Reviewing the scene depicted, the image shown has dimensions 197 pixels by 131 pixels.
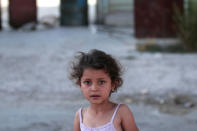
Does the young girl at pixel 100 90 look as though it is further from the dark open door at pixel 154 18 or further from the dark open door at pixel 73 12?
the dark open door at pixel 73 12

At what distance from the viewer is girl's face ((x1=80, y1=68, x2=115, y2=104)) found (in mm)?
2506

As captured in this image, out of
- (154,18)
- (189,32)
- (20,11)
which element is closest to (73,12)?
(20,11)

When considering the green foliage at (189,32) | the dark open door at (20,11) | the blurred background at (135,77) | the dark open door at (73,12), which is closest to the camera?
the blurred background at (135,77)

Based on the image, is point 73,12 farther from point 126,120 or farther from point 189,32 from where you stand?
point 126,120

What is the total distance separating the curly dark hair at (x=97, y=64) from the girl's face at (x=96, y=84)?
3cm

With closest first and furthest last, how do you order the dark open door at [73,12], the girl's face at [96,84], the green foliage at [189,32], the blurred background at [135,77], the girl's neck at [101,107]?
1. the girl's face at [96,84]
2. the girl's neck at [101,107]
3. the blurred background at [135,77]
4. the green foliage at [189,32]
5. the dark open door at [73,12]

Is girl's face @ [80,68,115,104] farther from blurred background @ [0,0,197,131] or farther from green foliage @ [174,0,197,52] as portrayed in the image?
green foliage @ [174,0,197,52]

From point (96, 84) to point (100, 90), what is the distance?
4 cm

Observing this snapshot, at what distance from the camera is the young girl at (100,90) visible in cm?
251

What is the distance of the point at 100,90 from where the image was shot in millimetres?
2508

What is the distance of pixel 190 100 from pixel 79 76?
271 cm

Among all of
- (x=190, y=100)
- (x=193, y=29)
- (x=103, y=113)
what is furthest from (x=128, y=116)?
(x=193, y=29)

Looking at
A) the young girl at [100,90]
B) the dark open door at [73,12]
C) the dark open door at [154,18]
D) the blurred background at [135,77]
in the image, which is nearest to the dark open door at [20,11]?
the dark open door at [73,12]

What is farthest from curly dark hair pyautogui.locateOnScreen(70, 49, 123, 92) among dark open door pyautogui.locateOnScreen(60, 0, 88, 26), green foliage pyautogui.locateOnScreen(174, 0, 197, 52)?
dark open door pyautogui.locateOnScreen(60, 0, 88, 26)
